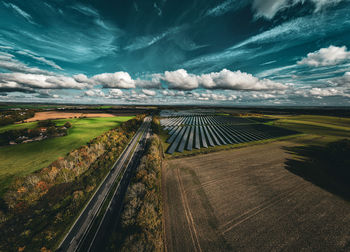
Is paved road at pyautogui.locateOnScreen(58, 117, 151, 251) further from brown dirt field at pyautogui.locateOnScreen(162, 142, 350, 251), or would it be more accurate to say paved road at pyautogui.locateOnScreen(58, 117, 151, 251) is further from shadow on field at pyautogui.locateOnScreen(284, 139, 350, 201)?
shadow on field at pyautogui.locateOnScreen(284, 139, 350, 201)

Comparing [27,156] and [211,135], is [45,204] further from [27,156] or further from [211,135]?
[211,135]

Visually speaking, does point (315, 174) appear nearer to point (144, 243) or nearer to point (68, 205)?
point (144, 243)

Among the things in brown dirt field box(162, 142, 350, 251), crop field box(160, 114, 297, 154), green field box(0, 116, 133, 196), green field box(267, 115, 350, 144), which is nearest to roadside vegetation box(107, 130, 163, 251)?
brown dirt field box(162, 142, 350, 251)

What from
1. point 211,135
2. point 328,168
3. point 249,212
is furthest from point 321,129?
point 249,212

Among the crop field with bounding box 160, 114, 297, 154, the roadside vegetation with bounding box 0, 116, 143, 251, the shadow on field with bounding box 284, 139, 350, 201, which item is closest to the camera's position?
the roadside vegetation with bounding box 0, 116, 143, 251

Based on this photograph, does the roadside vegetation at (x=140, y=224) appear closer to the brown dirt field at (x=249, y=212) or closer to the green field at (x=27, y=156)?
the brown dirt field at (x=249, y=212)

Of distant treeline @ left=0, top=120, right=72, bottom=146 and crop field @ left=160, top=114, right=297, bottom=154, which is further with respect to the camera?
crop field @ left=160, top=114, right=297, bottom=154
